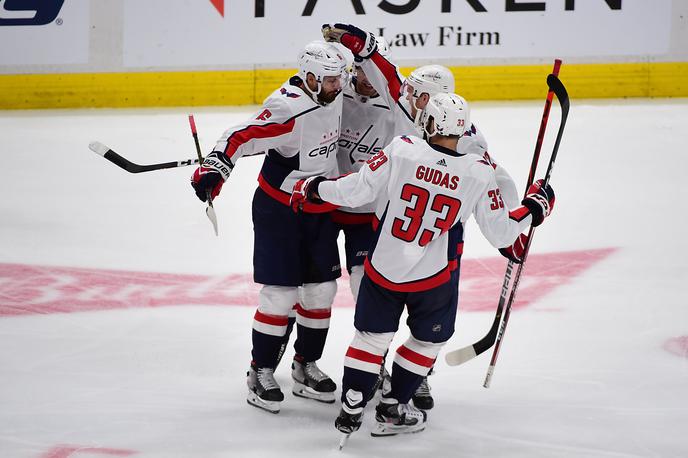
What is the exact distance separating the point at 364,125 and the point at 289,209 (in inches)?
16.7

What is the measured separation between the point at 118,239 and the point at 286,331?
73.3 inches

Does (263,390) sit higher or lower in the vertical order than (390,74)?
lower

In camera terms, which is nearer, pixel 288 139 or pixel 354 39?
pixel 288 139

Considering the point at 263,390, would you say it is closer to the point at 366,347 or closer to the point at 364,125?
the point at 366,347

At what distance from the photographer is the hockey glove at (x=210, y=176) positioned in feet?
9.29

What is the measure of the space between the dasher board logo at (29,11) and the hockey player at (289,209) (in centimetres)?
480

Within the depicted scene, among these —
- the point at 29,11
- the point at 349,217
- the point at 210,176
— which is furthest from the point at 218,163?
the point at 29,11

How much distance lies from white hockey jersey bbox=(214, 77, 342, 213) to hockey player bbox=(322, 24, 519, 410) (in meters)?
0.18

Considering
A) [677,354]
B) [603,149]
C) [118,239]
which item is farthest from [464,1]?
[677,354]

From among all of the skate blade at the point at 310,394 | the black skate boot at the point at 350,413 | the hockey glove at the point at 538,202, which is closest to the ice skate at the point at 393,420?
the black skate boot at the point at 350,413

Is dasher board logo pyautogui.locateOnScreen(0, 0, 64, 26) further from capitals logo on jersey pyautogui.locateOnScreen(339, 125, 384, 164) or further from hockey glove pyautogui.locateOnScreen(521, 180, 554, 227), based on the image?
hockey glove pyautogui.locateOnScreen(521, 180, 554, 227)

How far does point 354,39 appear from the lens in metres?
3.07

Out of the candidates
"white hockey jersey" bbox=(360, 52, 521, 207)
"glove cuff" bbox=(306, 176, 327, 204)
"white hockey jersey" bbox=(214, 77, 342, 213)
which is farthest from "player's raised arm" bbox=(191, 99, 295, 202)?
"white hockey jersey" bbox=(360, 52, 521, 207)

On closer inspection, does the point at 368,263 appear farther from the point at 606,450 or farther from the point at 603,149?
the point at 603,149
